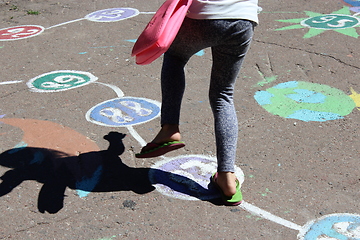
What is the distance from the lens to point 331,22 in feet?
18.3

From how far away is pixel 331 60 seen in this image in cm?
445

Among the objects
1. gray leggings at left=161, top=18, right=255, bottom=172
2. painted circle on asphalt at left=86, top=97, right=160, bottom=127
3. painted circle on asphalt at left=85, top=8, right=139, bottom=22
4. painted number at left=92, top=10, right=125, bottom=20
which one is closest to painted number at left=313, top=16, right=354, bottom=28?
painted circle on asphalt at left=85, top=8, right=139, bottom=22

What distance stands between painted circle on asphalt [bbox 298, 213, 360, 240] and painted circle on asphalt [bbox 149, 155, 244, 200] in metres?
0.54

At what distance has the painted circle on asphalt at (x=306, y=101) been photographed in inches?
139

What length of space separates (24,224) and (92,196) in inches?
16.0

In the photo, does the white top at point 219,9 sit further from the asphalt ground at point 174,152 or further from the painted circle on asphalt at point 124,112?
the painted circle on asphalt at point 124,112

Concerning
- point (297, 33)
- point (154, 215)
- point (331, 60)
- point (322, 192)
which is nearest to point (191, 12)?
point (154, 215)

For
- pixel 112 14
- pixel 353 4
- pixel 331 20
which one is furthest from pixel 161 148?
pixel 353 4

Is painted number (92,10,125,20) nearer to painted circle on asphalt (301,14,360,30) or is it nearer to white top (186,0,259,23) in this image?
painted circle on asphalt (301,14,360,30)

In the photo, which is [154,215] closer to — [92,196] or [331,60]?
[92,196]

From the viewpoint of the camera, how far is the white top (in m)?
2.15

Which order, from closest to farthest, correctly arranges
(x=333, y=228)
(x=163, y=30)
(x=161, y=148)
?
1. (x=163, y=30)
2. (x=333, y=228)
3. (x=161, y=148)

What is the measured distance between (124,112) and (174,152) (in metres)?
0.74

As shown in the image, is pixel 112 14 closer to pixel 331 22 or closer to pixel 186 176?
pixel 331 22
